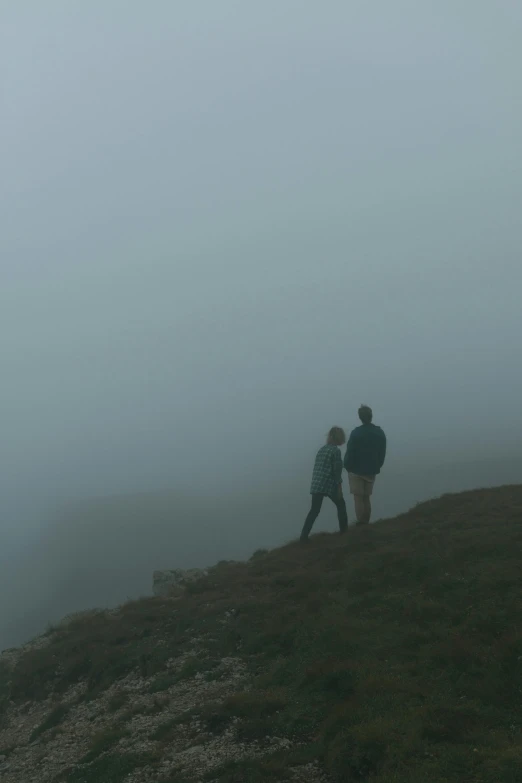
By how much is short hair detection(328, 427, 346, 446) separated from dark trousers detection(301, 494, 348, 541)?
1.44m

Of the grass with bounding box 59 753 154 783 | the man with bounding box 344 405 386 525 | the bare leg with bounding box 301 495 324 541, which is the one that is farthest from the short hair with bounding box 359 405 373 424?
the grass with bounding box 59 753 154 783

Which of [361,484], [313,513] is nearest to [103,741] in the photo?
[313,513]

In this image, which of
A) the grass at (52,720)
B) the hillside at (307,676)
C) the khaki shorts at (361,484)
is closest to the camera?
the hillside at (307,676)

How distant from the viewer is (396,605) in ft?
43.5

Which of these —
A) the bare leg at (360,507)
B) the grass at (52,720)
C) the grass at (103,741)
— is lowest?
the grass at (52,720)

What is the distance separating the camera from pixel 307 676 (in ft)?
36.7

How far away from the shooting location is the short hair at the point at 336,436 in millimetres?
19219

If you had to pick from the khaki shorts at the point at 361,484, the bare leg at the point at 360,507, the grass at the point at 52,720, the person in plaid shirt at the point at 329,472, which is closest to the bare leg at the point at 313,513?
the person in plaid shirt at the point at 329,472

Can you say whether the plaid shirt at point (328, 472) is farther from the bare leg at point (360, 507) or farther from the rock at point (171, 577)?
the rock at point (171, 577)

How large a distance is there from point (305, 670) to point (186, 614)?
5.98m

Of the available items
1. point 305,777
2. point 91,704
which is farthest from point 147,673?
point 305,777

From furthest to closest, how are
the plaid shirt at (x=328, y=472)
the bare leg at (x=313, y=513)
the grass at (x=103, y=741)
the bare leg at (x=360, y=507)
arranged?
the bare leg at (x=360, y=507) → the bare leg at (x=313, y=513) → the plaid shirt at (x=328, y=472) → the grass at (x=103, y=741)

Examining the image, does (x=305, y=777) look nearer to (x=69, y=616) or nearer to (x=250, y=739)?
(x=250, y=739)

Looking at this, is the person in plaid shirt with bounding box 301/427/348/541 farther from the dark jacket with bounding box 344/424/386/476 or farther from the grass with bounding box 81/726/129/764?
the grass with bounding box 81/726/129/764
